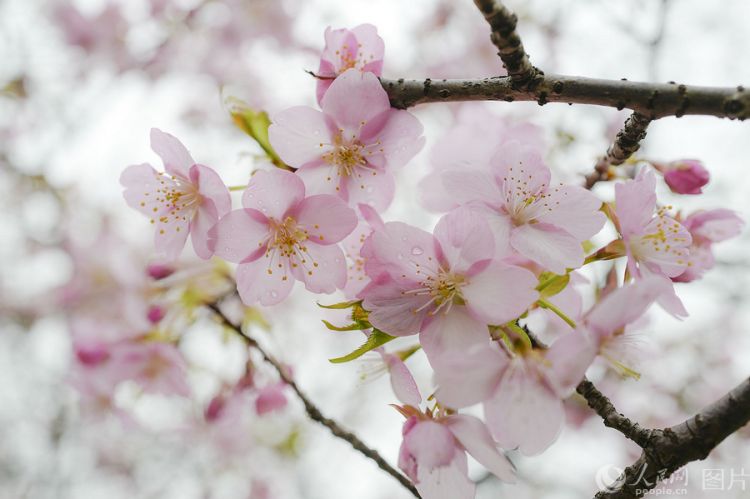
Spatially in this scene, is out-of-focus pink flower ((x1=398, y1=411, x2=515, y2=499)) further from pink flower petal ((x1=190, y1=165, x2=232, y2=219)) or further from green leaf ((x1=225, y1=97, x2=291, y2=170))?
green leaf ((x1=225, y1=97, x2=291, y2=170))

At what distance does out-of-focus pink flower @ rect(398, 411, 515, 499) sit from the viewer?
954 mm

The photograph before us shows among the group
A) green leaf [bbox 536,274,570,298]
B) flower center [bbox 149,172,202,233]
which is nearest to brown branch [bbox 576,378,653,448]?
green leaf [bbox 536,274,570,298]

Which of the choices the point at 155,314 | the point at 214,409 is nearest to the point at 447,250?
the point at 155,314

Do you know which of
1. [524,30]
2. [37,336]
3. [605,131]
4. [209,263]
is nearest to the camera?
[209,263]

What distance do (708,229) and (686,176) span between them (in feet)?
0.42

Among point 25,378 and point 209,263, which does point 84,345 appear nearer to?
point 209,263

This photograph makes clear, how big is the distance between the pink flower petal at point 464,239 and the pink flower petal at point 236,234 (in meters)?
0.35

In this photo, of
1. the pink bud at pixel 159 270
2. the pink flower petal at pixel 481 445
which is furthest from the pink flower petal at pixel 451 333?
the pink bud at pixel 159 270

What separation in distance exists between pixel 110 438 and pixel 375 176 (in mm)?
5354

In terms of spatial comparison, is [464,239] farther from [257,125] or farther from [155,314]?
[155,314]

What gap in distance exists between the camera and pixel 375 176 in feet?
3.96

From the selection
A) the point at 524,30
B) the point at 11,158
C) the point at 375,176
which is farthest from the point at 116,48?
the point at 375,176

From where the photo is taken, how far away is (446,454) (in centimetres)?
97

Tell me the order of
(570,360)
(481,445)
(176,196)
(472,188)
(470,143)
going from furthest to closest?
(470,143)
(176,196)
(472,188)
(481,445)
(570,360)
